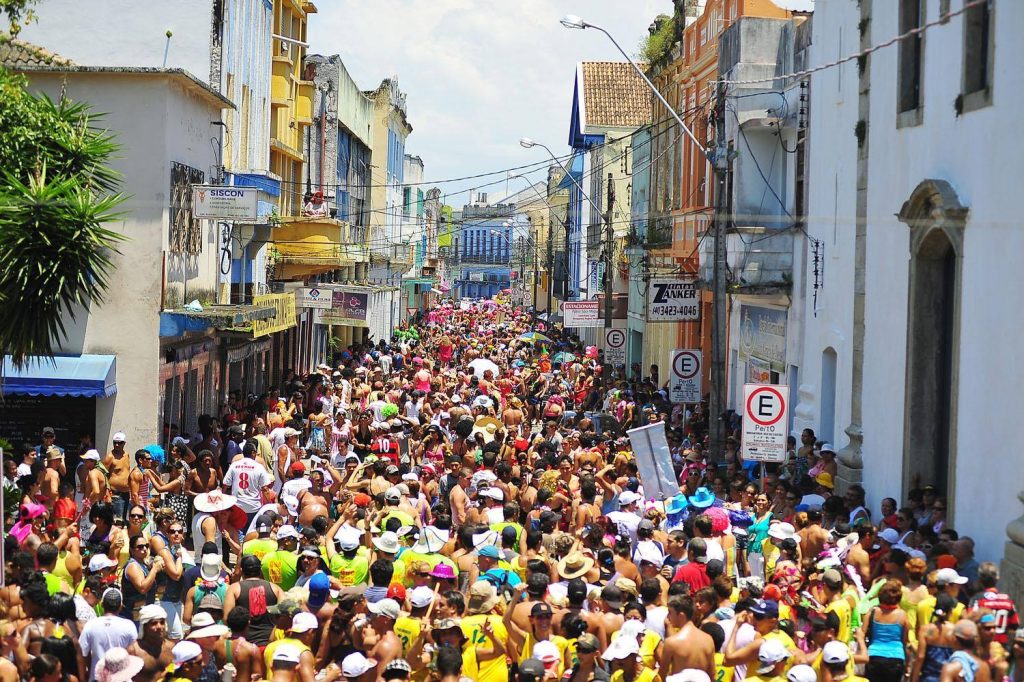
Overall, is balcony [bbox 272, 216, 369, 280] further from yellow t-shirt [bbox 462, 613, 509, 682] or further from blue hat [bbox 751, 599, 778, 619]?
blue hat [bbox 751, 599, 778, 619]

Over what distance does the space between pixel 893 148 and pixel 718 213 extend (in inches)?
116

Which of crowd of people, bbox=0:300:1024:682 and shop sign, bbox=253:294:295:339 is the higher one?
shop sign, bbox=253:294:295:339

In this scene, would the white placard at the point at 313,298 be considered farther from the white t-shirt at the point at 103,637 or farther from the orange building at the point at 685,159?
the white t-shirt at the point at 103,637

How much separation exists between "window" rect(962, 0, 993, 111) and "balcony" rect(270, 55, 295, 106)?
21.4 metres

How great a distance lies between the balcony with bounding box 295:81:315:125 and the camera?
Result: 38.8m

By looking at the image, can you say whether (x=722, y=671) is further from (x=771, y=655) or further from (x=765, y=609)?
(x=771, y=655)

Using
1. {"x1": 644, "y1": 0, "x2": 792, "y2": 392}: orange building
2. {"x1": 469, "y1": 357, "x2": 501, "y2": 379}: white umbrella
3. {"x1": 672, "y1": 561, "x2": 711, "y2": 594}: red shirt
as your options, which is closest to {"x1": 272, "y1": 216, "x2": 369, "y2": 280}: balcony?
{"x1": 469, "y1": 357, "x2": 501, "y2": 379}: white umbrella

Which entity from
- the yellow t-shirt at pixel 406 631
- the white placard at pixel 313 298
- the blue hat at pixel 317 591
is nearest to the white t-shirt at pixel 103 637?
the blue hat at pixel 317 591

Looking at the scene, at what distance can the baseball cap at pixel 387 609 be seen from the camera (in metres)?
9.30

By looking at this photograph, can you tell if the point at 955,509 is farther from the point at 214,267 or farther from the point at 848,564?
the point at 214,267

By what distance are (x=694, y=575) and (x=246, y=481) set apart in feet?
20.1

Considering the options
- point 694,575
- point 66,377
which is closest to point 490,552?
point 694,575

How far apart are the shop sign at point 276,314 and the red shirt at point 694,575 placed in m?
15.0

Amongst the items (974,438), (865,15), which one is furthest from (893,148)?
(974,438)
